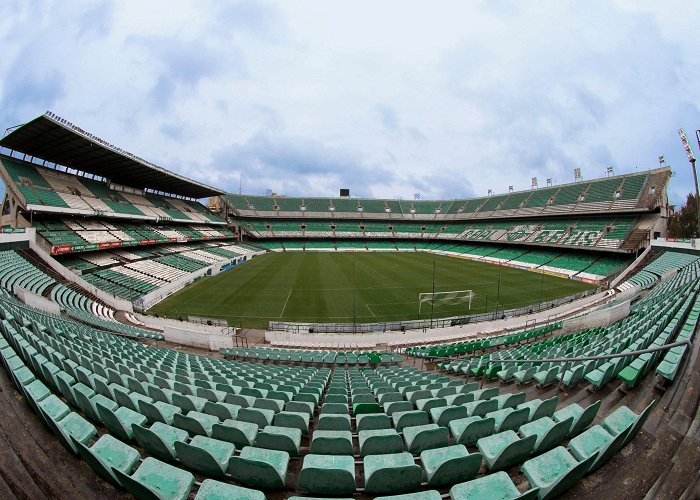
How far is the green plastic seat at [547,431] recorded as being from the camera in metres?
3.41

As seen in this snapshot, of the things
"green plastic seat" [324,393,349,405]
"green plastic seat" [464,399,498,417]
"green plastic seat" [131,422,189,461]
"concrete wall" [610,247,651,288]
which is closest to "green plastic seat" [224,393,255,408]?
"green plastic seat" [324,393,349,405]

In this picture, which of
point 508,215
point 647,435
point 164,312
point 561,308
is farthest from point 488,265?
point 647,435

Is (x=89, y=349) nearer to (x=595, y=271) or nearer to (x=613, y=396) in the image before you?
(x=613, y=396)

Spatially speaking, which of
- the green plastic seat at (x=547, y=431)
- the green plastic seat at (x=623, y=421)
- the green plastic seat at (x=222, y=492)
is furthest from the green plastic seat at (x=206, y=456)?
the green plastic seat at (x=623, y=421)

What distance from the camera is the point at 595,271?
37219 millimetres

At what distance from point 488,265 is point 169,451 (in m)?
50.1

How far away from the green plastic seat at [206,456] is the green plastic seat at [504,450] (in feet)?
9.32

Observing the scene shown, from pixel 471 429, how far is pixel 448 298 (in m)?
25.1

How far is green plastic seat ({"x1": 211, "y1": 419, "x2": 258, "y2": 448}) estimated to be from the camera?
3781mm

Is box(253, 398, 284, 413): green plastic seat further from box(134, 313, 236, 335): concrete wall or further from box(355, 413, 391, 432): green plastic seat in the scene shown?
box(134, 313, 236, 335): concrete wall

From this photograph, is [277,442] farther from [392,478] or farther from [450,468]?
[450,468]

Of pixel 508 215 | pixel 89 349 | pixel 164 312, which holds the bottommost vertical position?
pixel 164 312

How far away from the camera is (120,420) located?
374 cm

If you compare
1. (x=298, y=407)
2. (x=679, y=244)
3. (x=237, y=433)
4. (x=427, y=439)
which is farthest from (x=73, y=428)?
(x=679, y=244)
